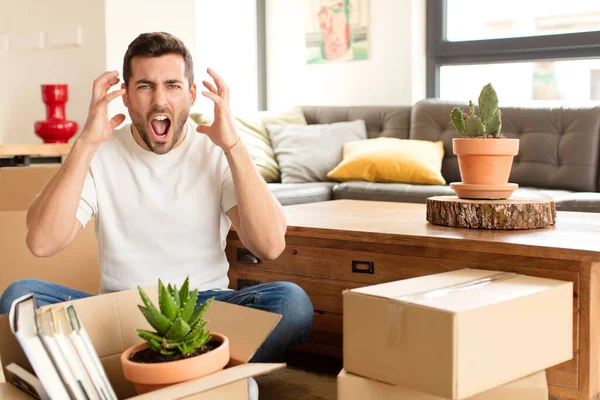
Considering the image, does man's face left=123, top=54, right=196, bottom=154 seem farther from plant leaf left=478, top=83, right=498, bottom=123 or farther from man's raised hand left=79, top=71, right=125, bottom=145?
plant leaf left=478, top=83, right=498, bottom=123

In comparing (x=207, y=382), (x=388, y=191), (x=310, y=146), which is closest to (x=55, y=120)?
(x=310, y=146)

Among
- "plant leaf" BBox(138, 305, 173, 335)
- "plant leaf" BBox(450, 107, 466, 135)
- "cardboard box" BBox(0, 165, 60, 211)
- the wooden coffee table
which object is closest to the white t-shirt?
the wooden coffee table

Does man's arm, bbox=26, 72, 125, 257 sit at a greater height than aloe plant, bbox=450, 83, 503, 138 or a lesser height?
lesser

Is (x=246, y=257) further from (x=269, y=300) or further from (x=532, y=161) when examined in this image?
(x=532, y=161)

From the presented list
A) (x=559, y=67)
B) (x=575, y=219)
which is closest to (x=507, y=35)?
(x=559, y=67)

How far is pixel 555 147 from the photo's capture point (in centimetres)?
390

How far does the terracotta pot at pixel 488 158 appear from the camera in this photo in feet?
7.45

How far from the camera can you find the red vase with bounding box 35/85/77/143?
489 cm

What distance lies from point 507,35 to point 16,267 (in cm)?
313

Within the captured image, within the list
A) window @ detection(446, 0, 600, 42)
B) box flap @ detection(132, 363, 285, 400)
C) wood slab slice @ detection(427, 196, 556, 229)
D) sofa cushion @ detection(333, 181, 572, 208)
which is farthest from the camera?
window @ detection(446, 0, 600, 42)

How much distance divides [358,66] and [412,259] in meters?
3.10

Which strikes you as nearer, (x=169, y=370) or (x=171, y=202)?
(x=169, y=370)

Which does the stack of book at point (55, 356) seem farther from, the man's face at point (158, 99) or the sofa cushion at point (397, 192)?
the sofa cushion at point (397, 192)

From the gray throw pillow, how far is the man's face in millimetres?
2368
